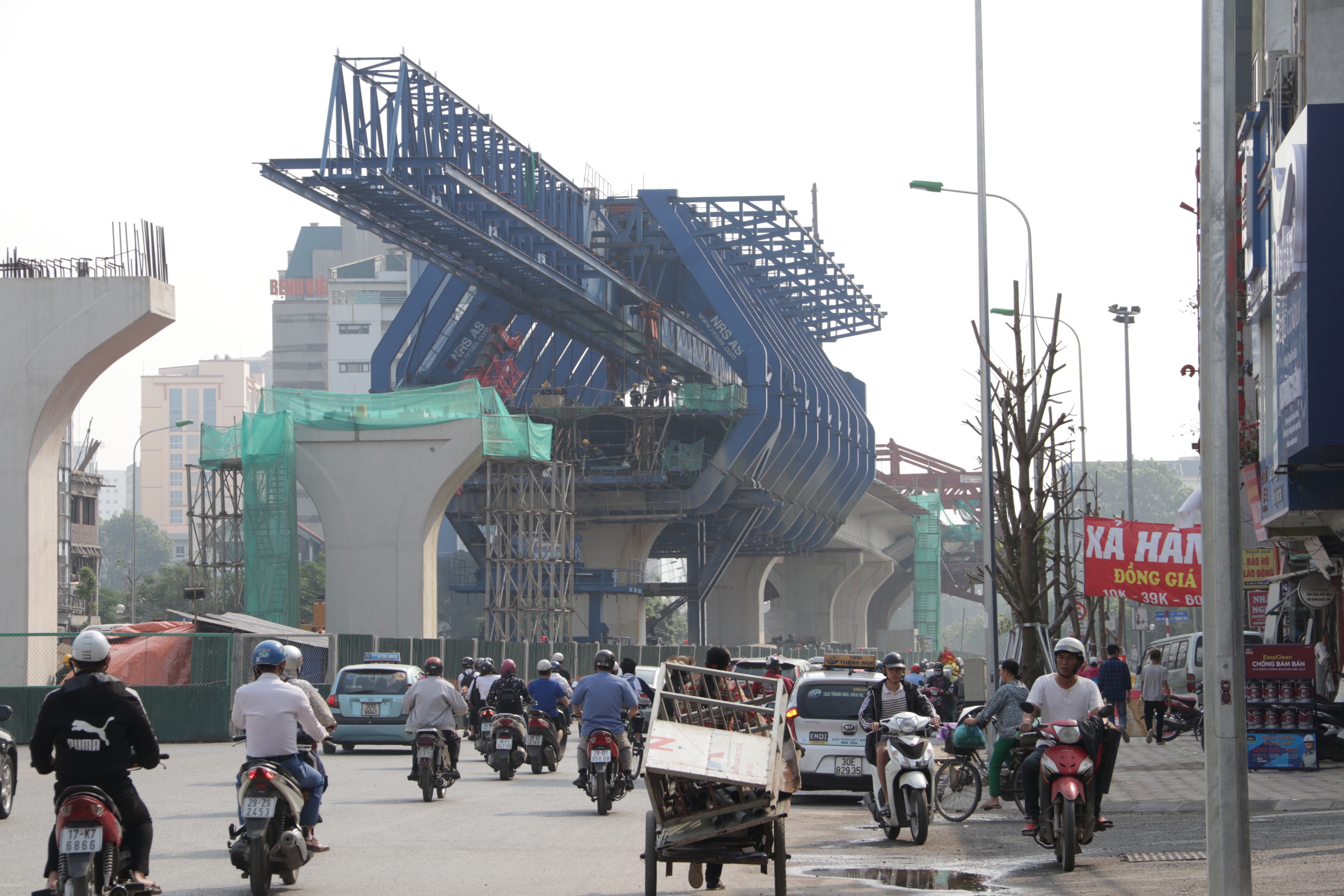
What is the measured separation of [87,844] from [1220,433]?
598cm

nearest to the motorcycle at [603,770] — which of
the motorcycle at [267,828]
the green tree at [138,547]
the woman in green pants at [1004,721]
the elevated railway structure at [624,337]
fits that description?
the woman in green pants at [1004,721]

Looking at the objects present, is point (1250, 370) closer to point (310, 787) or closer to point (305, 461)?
point (310, 787)

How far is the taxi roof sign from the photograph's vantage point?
24344 mm

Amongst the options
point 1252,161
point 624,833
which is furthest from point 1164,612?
point 624,833

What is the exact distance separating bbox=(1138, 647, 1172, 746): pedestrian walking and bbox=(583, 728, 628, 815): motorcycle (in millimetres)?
13230

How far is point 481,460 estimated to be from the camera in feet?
143

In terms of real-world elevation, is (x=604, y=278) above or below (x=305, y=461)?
above

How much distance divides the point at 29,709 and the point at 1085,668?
1970cm

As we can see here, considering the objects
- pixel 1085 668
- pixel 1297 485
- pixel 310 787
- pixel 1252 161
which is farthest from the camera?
pixel 1085 668

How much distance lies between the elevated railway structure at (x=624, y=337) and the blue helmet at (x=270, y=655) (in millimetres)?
27661

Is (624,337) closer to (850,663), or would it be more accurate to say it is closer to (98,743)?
(850,663)

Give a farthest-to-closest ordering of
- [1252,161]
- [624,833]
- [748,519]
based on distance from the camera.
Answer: [748,519]
[1252,161]
[624,833]

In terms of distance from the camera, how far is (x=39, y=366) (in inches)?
1140

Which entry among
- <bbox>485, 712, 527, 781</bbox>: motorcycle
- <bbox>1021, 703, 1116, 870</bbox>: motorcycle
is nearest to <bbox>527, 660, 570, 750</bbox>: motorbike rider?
Result: <bbox>485, 712, 527, 781</bbox>: motorcycle
